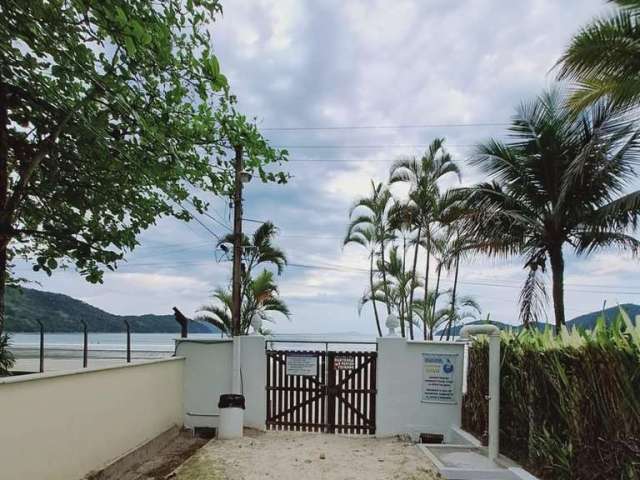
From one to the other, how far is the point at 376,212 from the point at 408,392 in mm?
5769

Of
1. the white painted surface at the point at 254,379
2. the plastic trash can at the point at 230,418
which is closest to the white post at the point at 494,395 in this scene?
the plastic trash can at the point at 230,418

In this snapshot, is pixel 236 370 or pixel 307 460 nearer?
pixel 307 460

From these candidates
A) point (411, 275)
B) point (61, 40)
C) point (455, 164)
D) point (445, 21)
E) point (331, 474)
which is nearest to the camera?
point (61, 40)

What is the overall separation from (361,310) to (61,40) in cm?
1063

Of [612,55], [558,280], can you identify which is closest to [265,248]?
[558,280]

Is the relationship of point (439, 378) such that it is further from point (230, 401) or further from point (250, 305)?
point (250, 305)

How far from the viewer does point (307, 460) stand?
575cm

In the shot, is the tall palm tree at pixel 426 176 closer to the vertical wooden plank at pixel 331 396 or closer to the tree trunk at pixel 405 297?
the tree trunk at pixel 405 297

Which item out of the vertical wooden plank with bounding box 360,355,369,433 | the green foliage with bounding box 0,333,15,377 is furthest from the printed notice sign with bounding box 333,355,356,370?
the green foliage with bounding box 0,333,15,377

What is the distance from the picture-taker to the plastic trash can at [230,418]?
678 centimetres

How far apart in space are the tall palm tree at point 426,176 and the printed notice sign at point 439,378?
4.60 m

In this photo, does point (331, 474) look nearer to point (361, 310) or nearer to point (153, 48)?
point (153, 48)

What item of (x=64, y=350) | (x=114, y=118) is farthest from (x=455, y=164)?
(x=64, y=350)

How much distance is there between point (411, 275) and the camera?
1248 centimetres
